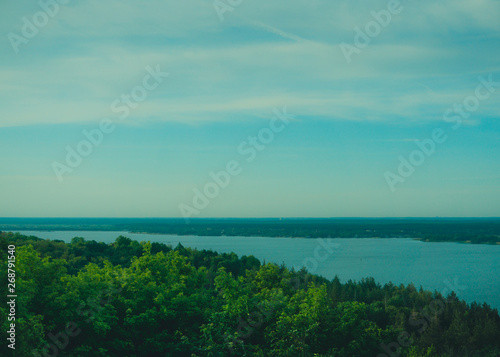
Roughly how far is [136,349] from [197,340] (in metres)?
1.74

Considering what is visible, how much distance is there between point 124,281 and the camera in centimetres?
1527

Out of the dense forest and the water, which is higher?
the water

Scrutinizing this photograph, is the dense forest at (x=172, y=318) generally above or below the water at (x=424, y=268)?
below

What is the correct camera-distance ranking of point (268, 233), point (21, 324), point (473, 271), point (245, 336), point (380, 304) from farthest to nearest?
point (268, 233) < point (473, 271) < point (380, 304) < point (245, 336) < point (21, 324)

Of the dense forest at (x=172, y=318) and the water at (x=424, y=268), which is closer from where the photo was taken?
the dense forest at (x=172, y=318)

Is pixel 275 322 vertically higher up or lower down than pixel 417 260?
lower down

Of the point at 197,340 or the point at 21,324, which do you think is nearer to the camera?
the point at 21,324

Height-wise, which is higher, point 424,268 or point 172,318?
point 424,268

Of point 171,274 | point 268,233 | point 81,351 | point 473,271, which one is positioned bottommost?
point 81,351

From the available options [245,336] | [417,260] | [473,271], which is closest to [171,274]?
[245,336]

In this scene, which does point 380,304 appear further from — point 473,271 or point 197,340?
point 473,271

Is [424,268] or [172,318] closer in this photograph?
[172,318]

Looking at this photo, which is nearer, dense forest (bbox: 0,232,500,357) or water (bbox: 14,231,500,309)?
dense forest (bbox: 0,232,500,357)

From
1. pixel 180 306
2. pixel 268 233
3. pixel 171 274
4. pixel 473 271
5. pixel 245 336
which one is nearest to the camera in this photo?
pixel 245 336
